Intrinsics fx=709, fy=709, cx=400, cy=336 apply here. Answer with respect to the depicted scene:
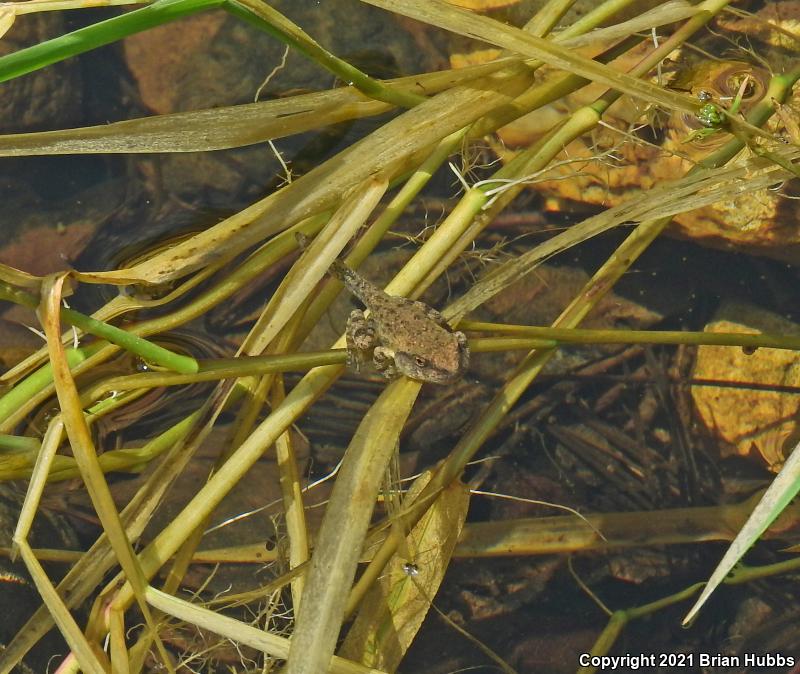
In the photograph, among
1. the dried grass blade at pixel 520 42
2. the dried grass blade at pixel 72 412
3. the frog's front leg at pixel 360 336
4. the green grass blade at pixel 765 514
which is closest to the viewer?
the green grass blade at pixel 765 514

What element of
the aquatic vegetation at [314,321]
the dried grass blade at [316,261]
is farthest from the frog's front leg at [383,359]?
the dried grass blade at [316,261]

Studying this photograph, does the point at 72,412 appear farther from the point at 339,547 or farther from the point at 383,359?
the point at 383,359

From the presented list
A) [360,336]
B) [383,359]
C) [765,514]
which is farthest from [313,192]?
[765,514]

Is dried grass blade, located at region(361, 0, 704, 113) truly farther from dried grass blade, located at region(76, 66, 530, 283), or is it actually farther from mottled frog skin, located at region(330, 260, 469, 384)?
mottled frog skin, located at region(330, 260, 469, 384)

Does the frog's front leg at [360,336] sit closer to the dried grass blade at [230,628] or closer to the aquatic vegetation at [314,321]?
the aquatic vegetation at [314,321]

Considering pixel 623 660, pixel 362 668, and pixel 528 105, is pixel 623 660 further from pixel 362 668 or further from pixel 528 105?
pixel 528 105

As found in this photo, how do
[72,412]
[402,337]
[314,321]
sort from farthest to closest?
[402,337] → [314,321] → [72,412]

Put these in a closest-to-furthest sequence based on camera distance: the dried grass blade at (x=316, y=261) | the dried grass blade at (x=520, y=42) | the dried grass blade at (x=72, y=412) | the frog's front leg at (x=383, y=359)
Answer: the dried grass blade at (x=72, y=412) → the dried grass blade at (x=520, y=42) → the dried grass blade at (x=316, y=261) → the frog's front leg at (x=383, y=359)

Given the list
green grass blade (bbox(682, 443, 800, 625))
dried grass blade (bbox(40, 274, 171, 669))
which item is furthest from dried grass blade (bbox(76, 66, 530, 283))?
green grass blade (bbox(682, 443, 800, 625))
